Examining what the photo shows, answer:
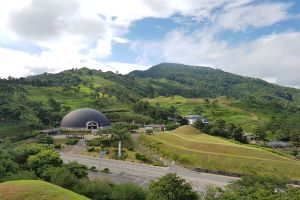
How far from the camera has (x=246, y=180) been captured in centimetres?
5400

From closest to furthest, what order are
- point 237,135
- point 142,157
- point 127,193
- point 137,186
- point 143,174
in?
point 127,193 < point 137,186 < point 143,174 < point 142,157 < point 237,135

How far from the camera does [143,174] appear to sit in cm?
7544

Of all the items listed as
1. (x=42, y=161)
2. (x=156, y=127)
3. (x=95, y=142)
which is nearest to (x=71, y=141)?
(x=95, y=142)

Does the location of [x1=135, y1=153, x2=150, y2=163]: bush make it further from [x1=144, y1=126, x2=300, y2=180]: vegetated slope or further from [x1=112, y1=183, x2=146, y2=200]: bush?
[x1=112, y1=183, x2=146, y2=200]: bush

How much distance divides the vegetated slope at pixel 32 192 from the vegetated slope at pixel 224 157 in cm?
5596

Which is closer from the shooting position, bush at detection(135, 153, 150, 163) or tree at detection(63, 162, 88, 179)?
tree at detection(63, 162, 88, 179)

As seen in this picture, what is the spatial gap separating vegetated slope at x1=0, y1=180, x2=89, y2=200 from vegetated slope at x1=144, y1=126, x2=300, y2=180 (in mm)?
55962

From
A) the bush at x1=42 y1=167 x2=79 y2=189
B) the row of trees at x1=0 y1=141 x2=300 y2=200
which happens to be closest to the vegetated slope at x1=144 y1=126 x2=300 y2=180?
the row of trees at x1=0 y1=141 x2=300 y2=200

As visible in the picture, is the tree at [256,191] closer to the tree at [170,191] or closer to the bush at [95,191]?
the tree at [170,191]

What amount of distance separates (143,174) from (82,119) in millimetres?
60550

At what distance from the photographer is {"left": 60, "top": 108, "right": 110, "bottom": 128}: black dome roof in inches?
5143

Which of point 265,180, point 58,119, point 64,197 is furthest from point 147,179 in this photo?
point 58,119

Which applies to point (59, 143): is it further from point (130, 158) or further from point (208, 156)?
point (208, 156)

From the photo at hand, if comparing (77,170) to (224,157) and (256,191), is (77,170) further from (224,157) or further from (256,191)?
(224,157)
